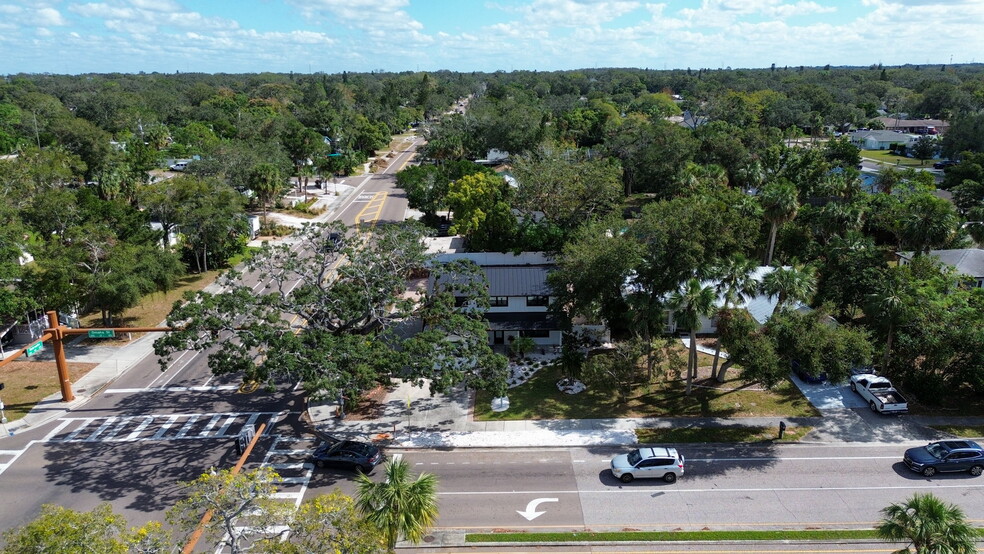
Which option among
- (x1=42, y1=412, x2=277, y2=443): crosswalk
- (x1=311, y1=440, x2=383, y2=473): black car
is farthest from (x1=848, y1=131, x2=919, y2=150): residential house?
(x1=42, y1=412, x2=277, y2=443): crosswalk

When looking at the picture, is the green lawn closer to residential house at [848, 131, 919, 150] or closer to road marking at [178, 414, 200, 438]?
road marking at [178, 414, 200, 438]

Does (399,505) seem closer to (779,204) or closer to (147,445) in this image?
Result: (147,445)

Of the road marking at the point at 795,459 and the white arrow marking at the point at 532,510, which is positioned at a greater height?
the road marking at the point at 795,459

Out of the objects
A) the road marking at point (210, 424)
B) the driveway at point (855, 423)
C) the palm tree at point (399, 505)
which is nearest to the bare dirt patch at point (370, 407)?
the road marking at point (210, 424)

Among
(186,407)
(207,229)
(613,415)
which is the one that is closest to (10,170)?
(207,229)

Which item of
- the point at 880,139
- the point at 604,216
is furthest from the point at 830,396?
the point at 880,139

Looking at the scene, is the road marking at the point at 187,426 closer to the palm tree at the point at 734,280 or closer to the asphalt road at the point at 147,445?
the asphalt road at the point at 147,445
